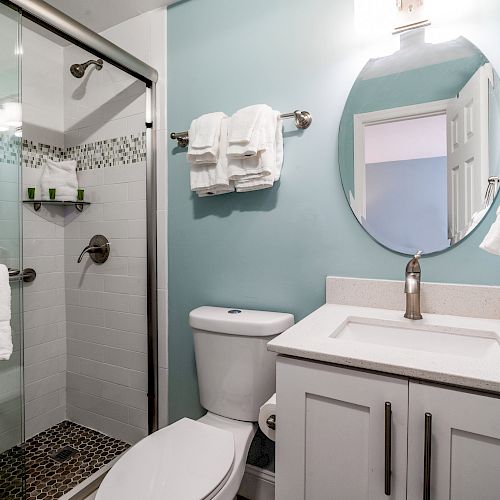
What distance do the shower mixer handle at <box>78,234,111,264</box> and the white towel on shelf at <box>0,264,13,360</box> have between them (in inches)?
29.5

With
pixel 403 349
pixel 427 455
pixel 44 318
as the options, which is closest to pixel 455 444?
pixel 427 455

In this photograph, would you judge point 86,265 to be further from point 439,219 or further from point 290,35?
point 439,219

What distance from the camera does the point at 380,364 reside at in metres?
0.78

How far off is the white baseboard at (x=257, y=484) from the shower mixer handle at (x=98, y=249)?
128 centimetres

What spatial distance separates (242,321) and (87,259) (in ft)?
3.75

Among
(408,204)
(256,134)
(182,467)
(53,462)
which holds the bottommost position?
(53,462)

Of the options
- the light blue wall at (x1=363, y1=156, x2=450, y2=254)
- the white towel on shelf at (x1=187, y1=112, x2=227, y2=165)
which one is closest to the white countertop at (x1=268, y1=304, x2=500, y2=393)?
the light blue wall at (x1=363, y1=156, x2=450, y2=254)

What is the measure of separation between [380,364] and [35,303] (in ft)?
6.13

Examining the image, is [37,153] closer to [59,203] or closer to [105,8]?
[59,203]

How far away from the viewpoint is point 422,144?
1196mm

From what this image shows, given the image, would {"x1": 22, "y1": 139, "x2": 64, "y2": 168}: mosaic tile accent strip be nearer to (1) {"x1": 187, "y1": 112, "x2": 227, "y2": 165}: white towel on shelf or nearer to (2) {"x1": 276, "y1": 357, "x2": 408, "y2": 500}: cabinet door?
(1) {"x1": 187, "y1": 112, "x2": 227, "y2": 165}: white towel on shelf

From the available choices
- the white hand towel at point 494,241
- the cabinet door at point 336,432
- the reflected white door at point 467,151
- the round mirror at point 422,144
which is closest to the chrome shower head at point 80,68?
the round mirror at point 422,144

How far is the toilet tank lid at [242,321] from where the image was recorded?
1.29m

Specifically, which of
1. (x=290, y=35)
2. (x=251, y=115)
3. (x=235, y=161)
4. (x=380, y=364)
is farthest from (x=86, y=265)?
(x=380, y=364)
